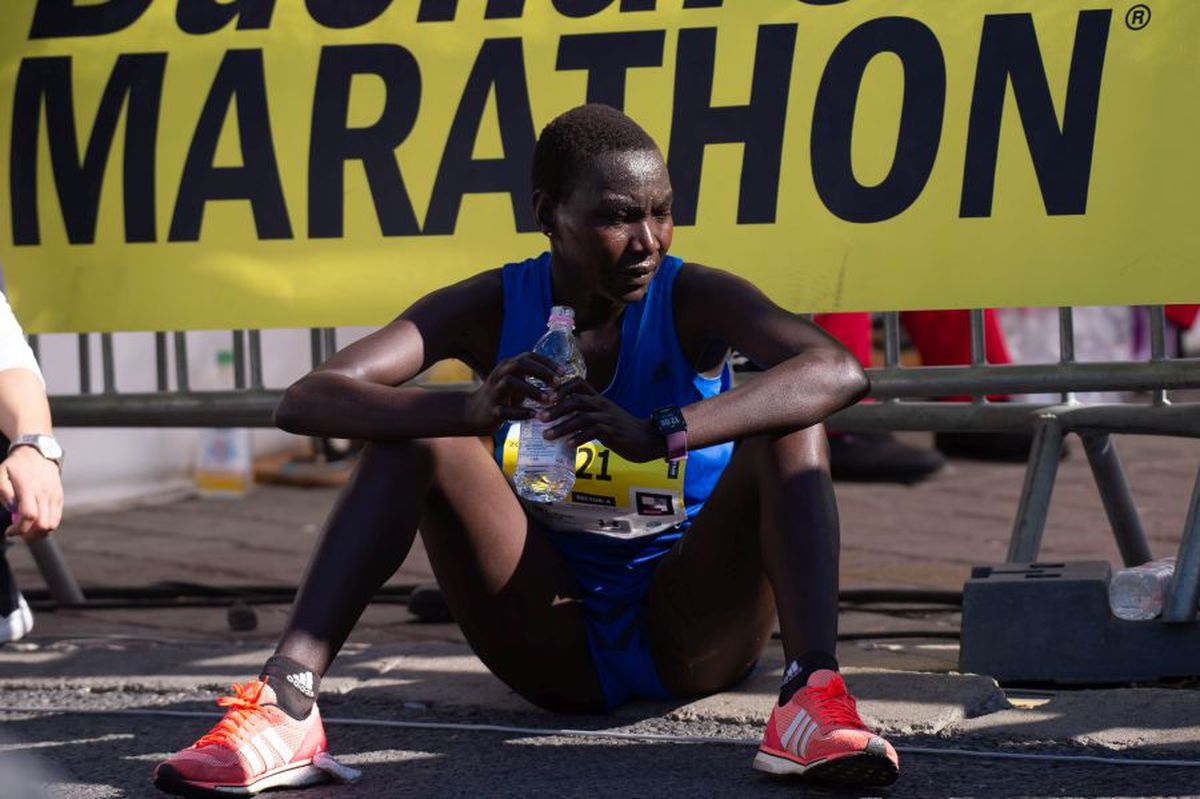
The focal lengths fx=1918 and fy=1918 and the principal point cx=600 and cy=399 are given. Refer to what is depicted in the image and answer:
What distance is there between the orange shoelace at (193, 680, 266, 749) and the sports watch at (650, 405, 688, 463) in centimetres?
77

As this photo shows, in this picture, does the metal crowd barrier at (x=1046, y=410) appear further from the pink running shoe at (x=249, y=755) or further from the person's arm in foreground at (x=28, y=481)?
the person's arm in foreground at (x=28, y=481)

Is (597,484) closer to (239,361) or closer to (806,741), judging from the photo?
(806,741)

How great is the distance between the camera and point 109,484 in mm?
7305

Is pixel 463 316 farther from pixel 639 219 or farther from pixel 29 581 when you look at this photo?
pixel 29 581

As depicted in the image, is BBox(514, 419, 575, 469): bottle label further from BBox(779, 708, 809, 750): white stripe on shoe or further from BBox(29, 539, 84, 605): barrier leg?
BBox(29, 539, 84, 605): barrier leg

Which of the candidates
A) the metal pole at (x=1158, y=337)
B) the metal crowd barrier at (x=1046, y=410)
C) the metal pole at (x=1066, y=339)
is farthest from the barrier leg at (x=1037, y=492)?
the metal pole at (x=1158, y=337)

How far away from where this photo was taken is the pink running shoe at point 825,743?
295 cm

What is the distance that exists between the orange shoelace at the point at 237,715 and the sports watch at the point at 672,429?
77 centimetres

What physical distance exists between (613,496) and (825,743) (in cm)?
64

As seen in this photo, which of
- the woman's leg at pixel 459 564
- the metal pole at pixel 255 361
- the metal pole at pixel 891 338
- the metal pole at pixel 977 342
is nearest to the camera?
the woman's leg at pixel 459 564

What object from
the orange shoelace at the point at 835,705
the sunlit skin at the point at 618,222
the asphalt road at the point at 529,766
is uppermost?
the sunlit skin at the point at 618,222

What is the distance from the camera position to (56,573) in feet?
16.4

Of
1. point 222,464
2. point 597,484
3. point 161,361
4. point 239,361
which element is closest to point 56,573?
point 161,361

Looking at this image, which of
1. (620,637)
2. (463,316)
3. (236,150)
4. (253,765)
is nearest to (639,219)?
(463,316)
